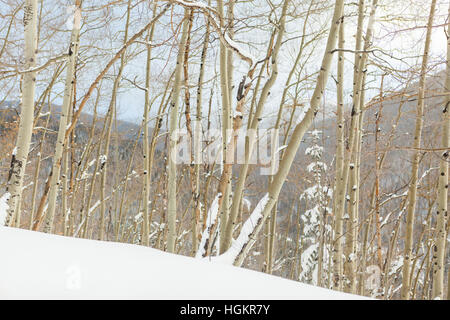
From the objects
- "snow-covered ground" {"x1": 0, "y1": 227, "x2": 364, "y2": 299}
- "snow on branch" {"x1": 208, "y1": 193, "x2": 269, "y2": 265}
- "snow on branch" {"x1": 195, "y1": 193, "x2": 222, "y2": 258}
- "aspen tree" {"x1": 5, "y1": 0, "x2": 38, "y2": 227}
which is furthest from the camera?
"aspen tree" {"x1": 5, "y1": 0, "x2": 38, "y2": 227}

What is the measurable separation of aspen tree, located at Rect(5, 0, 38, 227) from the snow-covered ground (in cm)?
198

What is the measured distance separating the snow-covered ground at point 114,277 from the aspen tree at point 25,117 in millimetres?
1981

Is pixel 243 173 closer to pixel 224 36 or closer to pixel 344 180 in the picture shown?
pixel 224 36

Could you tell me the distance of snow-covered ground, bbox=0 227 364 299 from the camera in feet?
3.66

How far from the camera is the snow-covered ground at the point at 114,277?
3.66 ft

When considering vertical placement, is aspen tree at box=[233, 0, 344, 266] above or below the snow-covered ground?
above

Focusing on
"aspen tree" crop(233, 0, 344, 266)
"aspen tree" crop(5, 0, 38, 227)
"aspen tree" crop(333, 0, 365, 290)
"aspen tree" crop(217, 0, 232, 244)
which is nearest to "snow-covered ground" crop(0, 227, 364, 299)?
"aspen tree" crop(233, 0, 344, 266)

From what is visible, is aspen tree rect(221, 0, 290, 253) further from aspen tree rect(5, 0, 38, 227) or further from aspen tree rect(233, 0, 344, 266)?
aspen tree rect(5, 0, 38, 227)

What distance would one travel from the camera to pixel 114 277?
4.18ft

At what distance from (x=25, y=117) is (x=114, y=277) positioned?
2.81 m

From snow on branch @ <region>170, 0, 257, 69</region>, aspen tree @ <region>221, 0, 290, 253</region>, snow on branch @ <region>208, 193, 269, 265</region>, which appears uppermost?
snow on branch @ <region>170, 0, 257, 69</region>

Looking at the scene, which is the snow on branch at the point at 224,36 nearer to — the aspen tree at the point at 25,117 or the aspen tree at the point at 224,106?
the aspen tree at the point at 224,106
